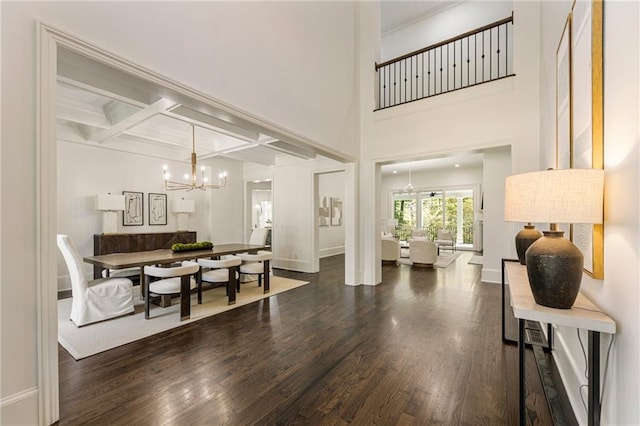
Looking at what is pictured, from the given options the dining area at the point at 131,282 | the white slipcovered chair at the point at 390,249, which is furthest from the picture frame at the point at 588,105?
the white slipcovered chair at the point at 390,249

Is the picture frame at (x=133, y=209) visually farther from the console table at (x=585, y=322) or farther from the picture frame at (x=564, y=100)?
the picture frame at (x=564, y=100)

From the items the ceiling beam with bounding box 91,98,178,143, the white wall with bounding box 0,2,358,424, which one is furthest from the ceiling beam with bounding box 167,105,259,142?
the white wall with bounding box 0,2,358,424

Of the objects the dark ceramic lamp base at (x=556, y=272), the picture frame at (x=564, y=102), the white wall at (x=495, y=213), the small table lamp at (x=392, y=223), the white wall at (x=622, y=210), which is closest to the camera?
the white wall at (x=622, y=210)

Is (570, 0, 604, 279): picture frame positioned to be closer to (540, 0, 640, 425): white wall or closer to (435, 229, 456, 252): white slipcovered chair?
(540, 0, 640, 425): white wall

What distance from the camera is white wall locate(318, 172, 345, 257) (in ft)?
28.7

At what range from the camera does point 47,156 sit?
1.57 m

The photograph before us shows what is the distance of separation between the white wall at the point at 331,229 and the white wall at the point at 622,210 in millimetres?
7477

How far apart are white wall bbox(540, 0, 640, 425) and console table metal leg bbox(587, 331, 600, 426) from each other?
0.16ft

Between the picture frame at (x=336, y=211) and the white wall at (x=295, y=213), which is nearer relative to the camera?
the white wall at (x=295, y=213)

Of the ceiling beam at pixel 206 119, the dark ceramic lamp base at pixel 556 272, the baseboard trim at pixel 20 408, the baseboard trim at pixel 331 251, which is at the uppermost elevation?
the ceiling beam at pixel 206 119

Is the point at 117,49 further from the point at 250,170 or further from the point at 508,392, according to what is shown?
the point at 250,170

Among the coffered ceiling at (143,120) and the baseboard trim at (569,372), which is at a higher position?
the coffered ceiling at (143,120)

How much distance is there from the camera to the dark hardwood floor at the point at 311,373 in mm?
1691

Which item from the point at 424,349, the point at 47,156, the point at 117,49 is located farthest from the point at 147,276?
the point at 424,349
